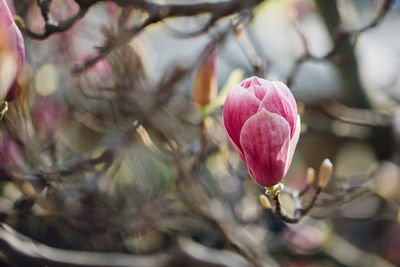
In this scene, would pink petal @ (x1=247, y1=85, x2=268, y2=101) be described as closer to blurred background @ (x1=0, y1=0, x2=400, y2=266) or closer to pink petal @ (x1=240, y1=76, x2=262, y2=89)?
pink petal @ (x1=240, y1=76, x2=262, y2=89)

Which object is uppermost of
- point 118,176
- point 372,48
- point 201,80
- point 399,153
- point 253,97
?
point 253,97

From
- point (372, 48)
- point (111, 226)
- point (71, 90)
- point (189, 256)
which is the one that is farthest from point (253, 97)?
point (372, 48)

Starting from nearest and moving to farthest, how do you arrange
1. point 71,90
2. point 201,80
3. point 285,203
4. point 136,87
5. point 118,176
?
point 201,80
point 136,87
point 71,90
point 285,203
point 118,176

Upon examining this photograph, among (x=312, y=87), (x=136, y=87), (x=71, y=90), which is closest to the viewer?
(x=136, y=87)

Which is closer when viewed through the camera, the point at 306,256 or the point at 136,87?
the point at 136,87

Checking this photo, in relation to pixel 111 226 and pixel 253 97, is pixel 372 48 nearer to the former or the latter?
pixel 111 226

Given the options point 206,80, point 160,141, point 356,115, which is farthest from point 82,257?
point 356,115

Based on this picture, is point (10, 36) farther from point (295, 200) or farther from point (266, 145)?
point (295, 200)

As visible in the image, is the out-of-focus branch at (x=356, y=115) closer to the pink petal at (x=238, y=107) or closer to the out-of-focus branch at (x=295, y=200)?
the out-of-focus branch at (x=295, y=200)
